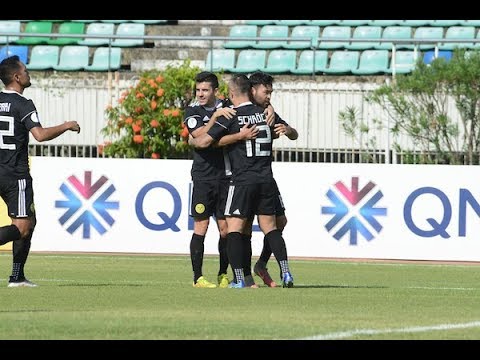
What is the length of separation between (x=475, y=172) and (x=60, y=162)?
5.79 meters

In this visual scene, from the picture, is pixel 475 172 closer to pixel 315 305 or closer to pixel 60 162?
pixel 60 162

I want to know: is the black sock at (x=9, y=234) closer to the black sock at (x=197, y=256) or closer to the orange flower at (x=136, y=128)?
the black sock at (x=197, y=256)

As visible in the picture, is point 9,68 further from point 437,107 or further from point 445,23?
point 445,23

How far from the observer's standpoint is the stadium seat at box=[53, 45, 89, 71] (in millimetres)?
27578

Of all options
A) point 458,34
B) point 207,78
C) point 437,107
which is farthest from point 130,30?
point 207,78

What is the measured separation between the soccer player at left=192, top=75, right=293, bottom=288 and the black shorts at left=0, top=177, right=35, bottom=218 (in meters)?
1.65

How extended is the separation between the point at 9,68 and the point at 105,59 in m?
14.6

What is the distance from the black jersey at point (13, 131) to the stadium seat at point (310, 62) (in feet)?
44.7

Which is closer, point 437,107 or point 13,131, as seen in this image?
point 13,131

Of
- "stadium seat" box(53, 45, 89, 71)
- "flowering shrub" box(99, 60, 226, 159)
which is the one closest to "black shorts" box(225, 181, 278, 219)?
"flowering shrub" box(99, 60, 226, 159)

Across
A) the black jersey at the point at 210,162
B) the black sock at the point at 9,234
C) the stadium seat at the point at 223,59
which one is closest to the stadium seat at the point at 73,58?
the stadium seat at the point at 223,59

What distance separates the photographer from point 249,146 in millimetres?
13055

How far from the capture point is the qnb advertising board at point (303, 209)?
19016 mm
